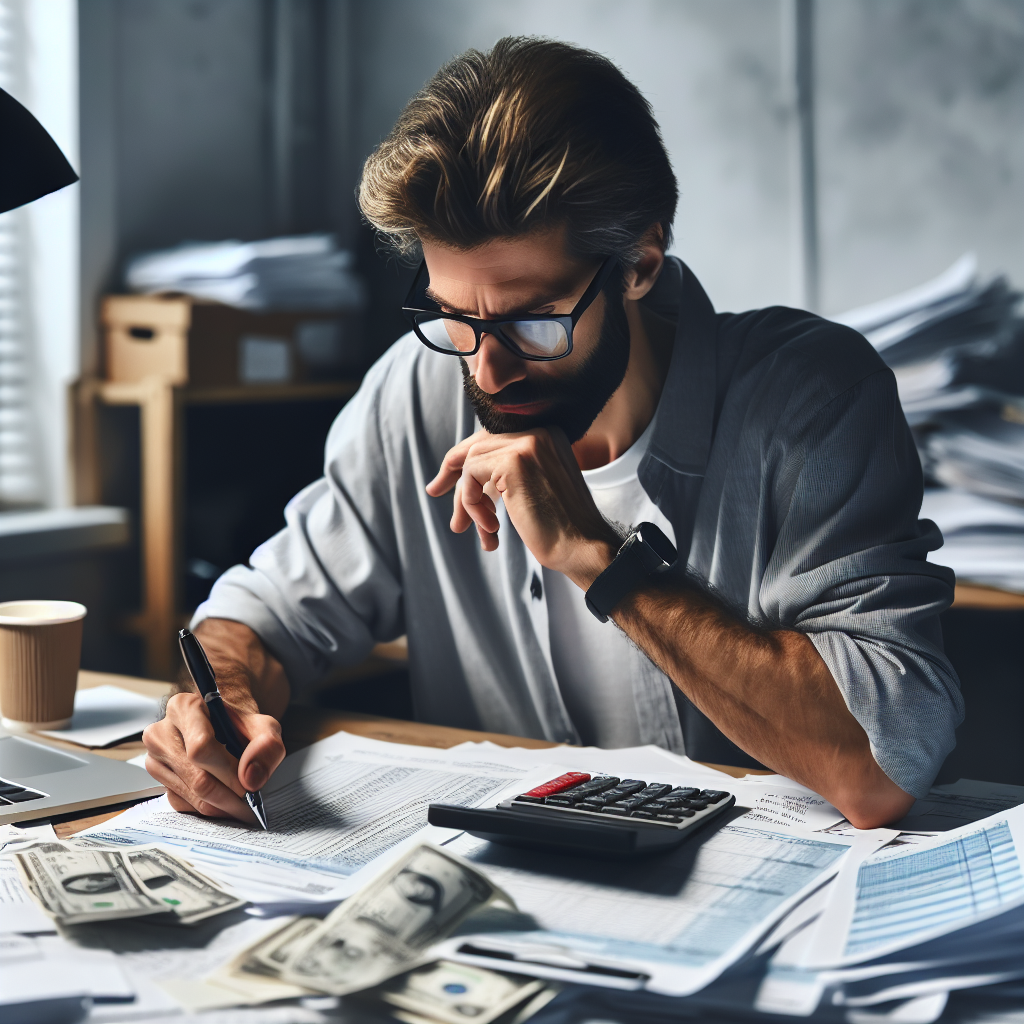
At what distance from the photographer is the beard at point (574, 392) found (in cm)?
117

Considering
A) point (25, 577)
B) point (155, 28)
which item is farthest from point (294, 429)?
point (155, 28)

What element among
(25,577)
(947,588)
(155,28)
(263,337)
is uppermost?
(155,28)

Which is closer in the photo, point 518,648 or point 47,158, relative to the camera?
point 47,158

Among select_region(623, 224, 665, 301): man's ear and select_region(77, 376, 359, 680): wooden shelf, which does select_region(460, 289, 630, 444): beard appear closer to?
select_region(623, 224, 665, 301): man's ear

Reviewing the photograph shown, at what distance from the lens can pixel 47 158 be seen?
966 millimetres

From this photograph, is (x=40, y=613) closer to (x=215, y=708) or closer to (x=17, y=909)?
(x=215, y=708)

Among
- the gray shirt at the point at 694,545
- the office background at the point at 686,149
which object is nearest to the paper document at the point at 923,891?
the gray shirt at the point at 694,545

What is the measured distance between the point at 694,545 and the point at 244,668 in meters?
0.50

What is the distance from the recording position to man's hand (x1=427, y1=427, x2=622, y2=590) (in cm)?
107

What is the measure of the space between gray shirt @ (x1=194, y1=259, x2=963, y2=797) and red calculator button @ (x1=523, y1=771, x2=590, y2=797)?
0.23 meters

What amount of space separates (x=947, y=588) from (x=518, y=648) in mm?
536

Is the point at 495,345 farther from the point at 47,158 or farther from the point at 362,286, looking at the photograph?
the point at 362,286

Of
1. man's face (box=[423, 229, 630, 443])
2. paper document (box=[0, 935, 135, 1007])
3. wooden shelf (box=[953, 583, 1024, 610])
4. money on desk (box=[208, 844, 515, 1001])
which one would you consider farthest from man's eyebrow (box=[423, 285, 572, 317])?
wooden shelf (box=[953, 583, 1024, 610])

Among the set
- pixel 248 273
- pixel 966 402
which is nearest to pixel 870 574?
pixel 966 402
